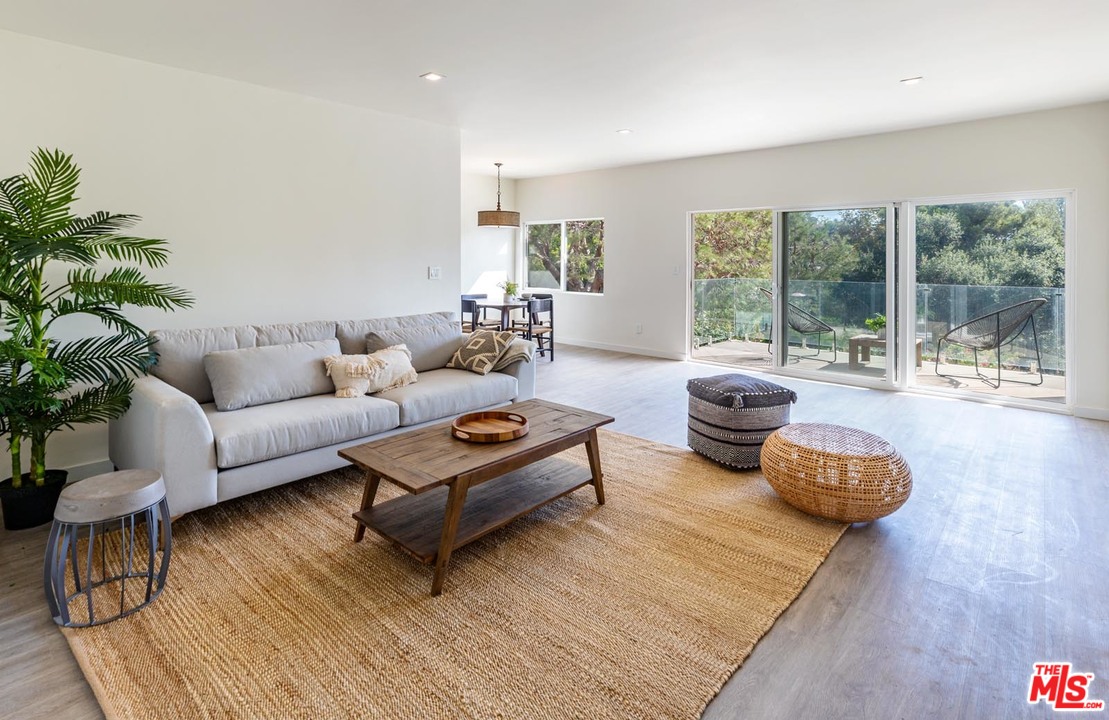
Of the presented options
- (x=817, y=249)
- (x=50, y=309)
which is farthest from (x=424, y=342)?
(x=817, y=249)

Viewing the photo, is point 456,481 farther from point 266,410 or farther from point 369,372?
point 369,372

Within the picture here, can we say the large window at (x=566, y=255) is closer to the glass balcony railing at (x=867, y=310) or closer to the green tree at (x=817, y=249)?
the glass balcony railing at (x=867, y=310)

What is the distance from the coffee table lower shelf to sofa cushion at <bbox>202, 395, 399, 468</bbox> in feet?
2.21

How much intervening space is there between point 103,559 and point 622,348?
20.9ft

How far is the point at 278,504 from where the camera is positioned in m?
3.00

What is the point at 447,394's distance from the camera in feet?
12.0

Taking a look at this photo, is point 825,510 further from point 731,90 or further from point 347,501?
point 731,90

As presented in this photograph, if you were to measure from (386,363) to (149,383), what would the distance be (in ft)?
4.06

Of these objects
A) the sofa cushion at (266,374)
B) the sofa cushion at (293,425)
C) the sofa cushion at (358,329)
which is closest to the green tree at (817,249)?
the sofa cushion at (358,329)

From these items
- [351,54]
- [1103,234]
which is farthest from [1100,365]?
[351,54]

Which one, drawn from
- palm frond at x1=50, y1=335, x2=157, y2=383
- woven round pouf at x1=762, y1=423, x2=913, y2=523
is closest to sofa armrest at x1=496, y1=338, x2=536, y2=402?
woven round pouf at x1=762, y1=423, x2=913, y2=523

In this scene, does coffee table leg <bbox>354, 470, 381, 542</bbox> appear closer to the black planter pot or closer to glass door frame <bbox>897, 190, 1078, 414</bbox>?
the black planter pot

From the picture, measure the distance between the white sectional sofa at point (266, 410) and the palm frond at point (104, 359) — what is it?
9cm

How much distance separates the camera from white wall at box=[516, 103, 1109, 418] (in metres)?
4.55
